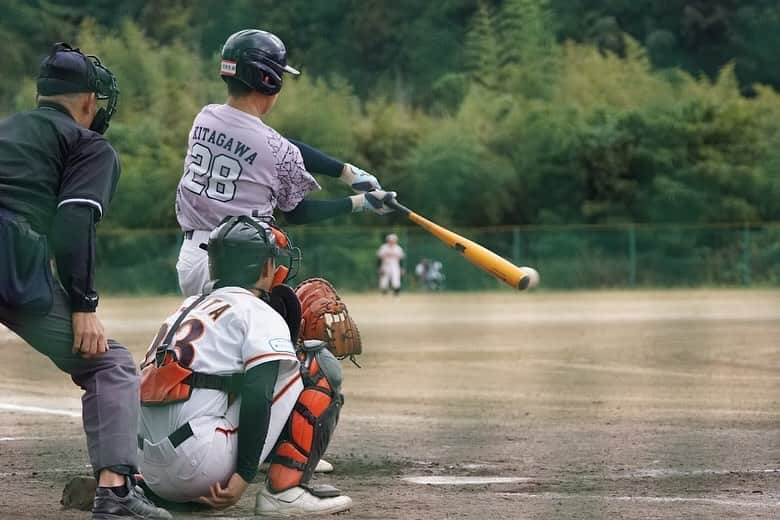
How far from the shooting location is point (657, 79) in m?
40.8

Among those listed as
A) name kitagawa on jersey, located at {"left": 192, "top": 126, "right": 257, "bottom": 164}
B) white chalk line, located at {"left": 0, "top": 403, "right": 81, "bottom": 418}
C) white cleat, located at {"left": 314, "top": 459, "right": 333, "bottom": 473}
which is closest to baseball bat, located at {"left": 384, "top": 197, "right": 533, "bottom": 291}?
name kitagawa on jersey, located at {"left": 192, "top": 126, "right": 257, "bottom": 164}

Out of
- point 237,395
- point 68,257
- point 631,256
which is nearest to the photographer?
point 68,257

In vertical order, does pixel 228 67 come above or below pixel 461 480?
above

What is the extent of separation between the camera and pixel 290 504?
4941mm

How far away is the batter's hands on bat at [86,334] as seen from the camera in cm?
447

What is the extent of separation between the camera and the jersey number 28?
5.70 meters

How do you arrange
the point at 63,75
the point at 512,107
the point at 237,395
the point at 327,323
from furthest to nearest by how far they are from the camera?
the point at 512,107 → the point at 327,323 → the point at 237,395 → the point at 63,75

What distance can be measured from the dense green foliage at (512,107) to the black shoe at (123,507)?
3038 centimetres

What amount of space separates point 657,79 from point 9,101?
18.7 metres

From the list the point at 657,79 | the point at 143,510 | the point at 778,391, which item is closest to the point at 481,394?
the point at 778,391

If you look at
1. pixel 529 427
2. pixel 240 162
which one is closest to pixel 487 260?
pixel 240 162

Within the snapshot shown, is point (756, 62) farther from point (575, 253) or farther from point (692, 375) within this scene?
point (692, 375)

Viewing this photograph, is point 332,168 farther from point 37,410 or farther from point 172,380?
point 37,410

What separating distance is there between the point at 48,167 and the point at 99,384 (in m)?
0.73
